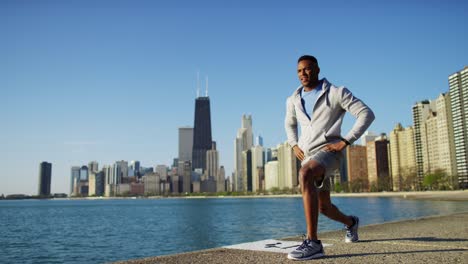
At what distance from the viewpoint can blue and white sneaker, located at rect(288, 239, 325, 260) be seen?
4.79m

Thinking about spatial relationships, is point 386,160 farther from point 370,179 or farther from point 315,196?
point 315,196

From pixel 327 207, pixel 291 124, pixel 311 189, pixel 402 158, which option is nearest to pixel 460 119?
pixel 402 158

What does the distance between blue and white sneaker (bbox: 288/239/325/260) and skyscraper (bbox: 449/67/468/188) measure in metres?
140

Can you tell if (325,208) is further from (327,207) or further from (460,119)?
(460,119)

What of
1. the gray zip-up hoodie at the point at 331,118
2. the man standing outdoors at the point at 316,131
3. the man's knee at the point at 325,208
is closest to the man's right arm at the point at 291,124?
the man standing outdoors at the point at 316,131

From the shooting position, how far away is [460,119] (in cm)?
13250

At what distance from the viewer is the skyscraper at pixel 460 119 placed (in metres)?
129

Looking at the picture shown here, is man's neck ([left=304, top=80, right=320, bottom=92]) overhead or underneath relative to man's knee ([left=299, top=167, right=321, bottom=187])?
overhead

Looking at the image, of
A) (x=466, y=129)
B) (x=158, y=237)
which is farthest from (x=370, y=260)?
(x=466, y=129)

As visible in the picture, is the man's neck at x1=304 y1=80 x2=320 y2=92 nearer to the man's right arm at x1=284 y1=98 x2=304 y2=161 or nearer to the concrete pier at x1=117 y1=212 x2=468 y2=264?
the man's right arm at x1=284 y1=98 x2=304 y2=161

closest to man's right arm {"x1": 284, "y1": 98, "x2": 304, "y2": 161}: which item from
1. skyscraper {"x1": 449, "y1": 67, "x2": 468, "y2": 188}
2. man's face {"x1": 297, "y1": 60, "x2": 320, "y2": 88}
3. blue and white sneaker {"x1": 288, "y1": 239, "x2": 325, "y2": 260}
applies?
man's face {"x1": 297, "y1": 60, "x2": 320, "y2": 88}

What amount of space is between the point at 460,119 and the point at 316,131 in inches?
5718

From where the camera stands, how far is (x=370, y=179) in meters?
186

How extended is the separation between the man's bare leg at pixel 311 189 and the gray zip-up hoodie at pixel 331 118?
0.85 ft
